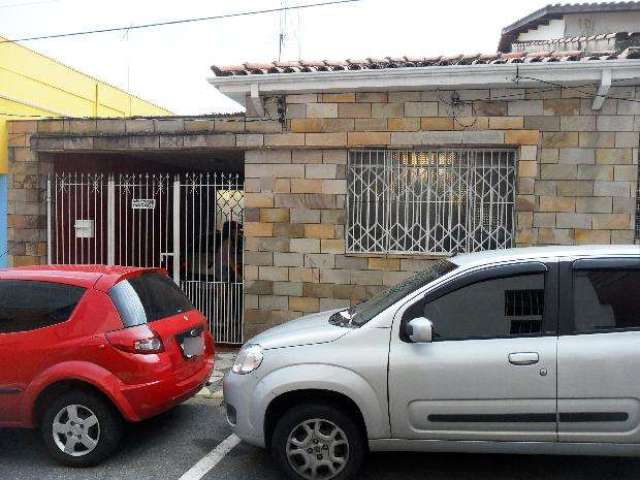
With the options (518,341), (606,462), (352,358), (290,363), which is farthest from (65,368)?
(606,462)

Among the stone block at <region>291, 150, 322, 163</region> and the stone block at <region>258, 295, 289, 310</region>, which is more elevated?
the stone block at <region>291, 150, 322, 163</region>

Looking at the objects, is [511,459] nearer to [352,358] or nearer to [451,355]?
[451,355]

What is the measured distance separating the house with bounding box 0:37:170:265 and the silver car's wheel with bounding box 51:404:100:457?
15.5 ft

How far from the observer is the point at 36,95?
8.85m

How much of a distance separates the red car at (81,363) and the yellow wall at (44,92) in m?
4.76

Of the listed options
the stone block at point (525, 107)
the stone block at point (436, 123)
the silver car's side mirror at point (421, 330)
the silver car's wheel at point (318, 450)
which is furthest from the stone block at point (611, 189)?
the silver car's wheel at point (318, 450)

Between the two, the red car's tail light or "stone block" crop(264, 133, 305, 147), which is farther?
"stone block" crop(264, 133, 305, 147)

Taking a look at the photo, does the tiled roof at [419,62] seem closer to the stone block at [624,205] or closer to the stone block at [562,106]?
the stone block at [562,106]

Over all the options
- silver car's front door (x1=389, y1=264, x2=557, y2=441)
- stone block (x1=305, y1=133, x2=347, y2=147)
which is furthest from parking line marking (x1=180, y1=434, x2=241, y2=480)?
stone block (x1=305, y1=133, x2=347, y2=147)

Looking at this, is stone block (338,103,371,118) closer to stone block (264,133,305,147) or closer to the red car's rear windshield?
stone block (264,133,305,147)

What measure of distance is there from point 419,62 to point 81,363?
4871 millimetres

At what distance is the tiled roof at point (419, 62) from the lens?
250 inches

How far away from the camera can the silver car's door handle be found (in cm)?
343

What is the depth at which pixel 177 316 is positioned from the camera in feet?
Answer: 15.1
